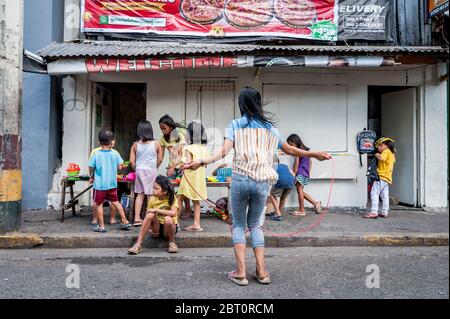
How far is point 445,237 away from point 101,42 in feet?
22.8

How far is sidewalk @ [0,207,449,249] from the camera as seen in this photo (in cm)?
561

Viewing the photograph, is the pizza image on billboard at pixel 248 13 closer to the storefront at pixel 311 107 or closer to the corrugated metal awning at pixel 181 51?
the storefront at pixel 311 107

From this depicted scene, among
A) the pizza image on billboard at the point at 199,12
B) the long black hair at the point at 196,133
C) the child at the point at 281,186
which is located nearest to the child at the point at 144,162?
the long black hair at the point at 196,133

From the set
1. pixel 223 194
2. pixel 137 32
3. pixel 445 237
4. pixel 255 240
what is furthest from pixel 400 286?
pixel 137 32

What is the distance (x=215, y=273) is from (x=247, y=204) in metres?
0.94

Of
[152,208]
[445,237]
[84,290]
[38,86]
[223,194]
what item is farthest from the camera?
[223,194]

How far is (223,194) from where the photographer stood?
320 inches

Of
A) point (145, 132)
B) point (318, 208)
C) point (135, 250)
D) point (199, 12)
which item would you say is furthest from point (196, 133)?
point (199, 12)

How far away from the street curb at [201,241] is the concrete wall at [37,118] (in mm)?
2119

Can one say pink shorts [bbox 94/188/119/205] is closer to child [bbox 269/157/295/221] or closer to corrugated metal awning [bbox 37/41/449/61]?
corrugated metal awning [bbox 37/41/449/61]

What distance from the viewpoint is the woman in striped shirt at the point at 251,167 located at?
375 cm

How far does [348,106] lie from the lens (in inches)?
329

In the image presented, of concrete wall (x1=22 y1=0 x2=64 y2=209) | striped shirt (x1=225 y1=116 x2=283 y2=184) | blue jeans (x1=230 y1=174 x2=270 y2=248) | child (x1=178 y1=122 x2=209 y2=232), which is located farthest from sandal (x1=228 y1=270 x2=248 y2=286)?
concrete wall (x1=22 y1=0 x2=64 y2=209)

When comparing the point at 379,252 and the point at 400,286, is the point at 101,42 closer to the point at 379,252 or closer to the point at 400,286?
the point at 379,252
